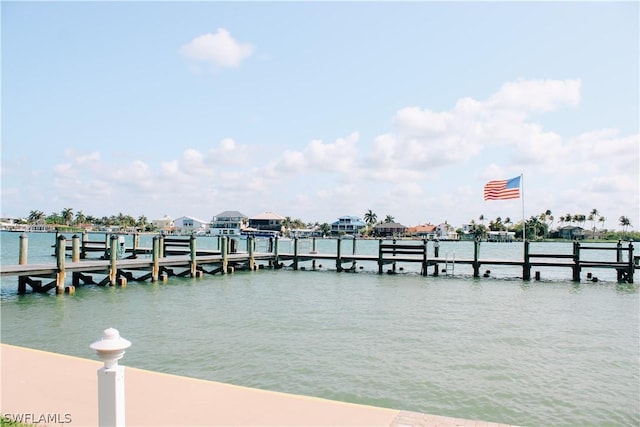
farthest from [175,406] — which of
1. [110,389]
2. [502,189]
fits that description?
[502,189]

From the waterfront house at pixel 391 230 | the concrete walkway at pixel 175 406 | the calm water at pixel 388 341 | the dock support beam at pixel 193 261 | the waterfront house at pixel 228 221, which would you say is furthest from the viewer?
the waterfront house at pixel 391 230

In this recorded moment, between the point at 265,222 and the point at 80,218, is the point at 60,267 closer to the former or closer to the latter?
the point at 265,222

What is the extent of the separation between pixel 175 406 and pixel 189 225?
186m

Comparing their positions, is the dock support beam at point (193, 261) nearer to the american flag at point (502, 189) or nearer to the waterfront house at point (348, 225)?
the american flag at point (502, 189)

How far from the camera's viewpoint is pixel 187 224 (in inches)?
7347

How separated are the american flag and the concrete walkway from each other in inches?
1162

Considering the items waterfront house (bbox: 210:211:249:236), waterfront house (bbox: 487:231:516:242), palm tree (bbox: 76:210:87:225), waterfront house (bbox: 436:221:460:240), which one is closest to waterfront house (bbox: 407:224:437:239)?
waterfront house (bbox: 436:221:460:240)

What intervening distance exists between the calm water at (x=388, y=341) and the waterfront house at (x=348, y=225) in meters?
150

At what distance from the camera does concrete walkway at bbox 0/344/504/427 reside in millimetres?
5816

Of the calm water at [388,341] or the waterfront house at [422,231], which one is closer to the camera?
the calm water at [388,341]

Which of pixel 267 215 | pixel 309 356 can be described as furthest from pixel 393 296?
pixel 267 215

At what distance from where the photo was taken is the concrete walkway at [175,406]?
5816mm

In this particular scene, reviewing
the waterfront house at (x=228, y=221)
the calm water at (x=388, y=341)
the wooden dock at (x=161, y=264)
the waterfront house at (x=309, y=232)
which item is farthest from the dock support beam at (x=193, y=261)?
the waterfront house at (x=309, y=232)

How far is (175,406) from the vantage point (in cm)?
630
